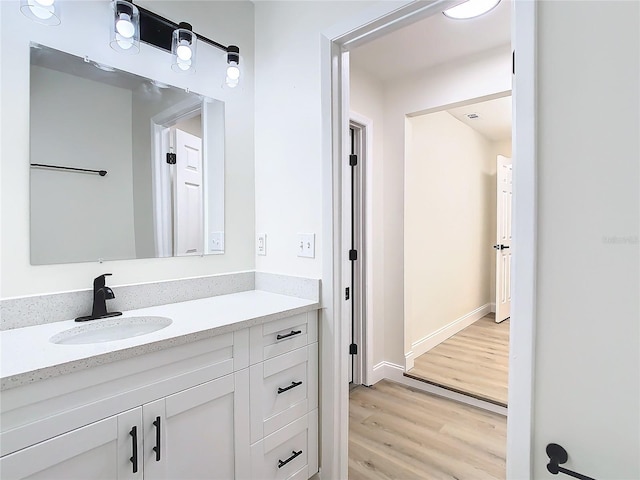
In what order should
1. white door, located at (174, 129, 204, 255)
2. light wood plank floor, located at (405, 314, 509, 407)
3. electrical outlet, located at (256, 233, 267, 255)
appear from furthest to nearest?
light wood plank floor, located at (405, 314, 509, 407), electrical outlet, located at (256, 233, 267, 255), white door, located at (174, 129, 204, 255)

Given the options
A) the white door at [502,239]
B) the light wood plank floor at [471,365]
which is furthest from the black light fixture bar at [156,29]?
the white door at [502,239]

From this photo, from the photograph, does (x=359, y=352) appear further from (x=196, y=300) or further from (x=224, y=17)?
(x=224, y=17)

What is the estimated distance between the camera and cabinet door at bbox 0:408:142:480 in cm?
92

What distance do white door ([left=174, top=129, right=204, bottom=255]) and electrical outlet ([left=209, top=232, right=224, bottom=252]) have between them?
0.17 ft

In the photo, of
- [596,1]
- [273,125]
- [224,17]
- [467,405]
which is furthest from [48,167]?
[467,405]

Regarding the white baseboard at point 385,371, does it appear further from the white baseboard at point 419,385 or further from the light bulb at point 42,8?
the light bulb at point 42,8

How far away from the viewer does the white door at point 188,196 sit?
5.91 feet

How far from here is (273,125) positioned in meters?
1.97

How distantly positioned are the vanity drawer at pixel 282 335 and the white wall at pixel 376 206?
124cm

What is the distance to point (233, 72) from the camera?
187 centimetres

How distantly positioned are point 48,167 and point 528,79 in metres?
1.74

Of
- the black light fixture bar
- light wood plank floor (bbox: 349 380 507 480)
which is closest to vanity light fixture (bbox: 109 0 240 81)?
the black light fixture bar

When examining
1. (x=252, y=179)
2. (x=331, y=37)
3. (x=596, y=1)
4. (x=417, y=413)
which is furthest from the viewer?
(x=417, y=413)

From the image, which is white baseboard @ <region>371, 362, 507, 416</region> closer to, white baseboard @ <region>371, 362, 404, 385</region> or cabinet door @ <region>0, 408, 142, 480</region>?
white baseboard @ <region>371, 362, 404, 385</region>
